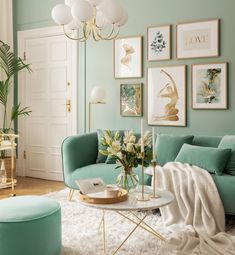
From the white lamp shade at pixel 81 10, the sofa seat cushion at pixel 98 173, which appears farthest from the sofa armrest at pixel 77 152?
the white lamp shade at pixel 81 10

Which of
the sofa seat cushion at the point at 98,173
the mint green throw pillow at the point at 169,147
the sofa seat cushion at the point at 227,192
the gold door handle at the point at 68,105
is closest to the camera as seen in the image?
the sofa seat cushion at the point at 227,192

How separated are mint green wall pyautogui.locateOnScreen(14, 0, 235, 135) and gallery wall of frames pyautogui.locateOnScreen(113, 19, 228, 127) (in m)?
0.05

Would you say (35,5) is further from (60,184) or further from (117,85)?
(60,184)

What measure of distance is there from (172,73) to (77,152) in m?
1.48

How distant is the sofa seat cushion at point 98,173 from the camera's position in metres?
4.15

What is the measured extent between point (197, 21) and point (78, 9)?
1638mm

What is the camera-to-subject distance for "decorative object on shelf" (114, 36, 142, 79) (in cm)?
508

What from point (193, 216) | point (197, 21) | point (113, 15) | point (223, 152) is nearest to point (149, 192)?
point (193, 216)

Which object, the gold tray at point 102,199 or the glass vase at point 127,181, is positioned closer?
the gold tray at point 102,199

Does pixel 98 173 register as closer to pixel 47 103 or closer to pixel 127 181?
pixel 127 181

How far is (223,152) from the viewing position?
3.84 m

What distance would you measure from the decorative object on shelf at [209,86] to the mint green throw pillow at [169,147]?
19.3 inches

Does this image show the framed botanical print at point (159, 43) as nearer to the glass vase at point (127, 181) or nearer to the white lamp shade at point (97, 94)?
the white lamp shade at point (97, 94)

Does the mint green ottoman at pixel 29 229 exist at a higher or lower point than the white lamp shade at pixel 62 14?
lower
